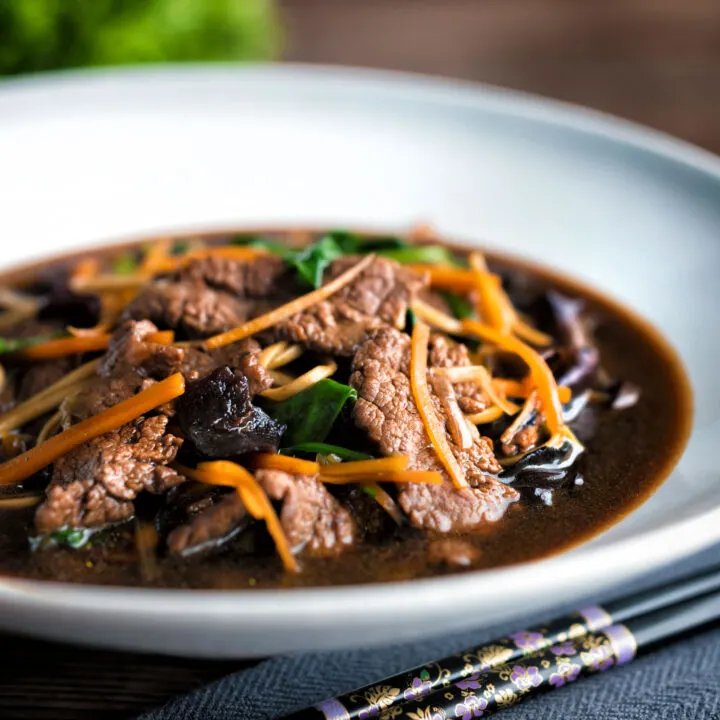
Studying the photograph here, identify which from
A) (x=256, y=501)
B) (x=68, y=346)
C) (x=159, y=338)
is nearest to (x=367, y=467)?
(x=256, y=501)

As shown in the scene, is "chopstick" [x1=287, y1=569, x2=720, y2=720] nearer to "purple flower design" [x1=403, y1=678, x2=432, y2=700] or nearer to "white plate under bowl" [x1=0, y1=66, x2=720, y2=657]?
"purple flower design" [x1=403, y1=678, x2=432, y2=700]

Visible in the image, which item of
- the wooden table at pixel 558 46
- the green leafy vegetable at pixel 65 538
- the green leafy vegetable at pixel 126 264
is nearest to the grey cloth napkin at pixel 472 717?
the green leafy vegetable at pixel 65 538

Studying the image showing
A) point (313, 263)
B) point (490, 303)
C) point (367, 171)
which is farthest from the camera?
point (367, 171)

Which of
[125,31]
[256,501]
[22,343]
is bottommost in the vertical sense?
[22,343]

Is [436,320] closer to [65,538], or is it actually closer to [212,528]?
[212,528]

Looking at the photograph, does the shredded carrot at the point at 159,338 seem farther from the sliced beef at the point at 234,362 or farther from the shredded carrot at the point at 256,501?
the shredded carrot at the point at 256,501

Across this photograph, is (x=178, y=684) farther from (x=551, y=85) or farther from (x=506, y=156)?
(x=551, y=85)

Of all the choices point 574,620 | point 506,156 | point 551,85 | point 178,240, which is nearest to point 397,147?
point 506,156
